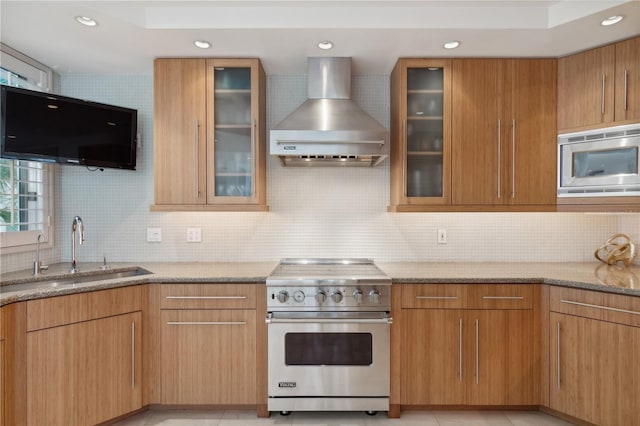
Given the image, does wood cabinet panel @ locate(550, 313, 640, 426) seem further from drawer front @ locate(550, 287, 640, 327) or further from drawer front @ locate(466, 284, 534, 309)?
drawer front @ locate(466, 284, 534, 309)

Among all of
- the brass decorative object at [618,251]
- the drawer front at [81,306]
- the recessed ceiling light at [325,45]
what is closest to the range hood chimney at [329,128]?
the recessed ceiling light at [325,45]

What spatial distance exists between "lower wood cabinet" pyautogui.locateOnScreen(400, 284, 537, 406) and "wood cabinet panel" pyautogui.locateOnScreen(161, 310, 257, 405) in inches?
39.5

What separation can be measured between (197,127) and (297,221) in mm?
1037

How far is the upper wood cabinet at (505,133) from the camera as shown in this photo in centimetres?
252

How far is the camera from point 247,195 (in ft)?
8.42

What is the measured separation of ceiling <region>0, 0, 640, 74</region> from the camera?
6.75 feet

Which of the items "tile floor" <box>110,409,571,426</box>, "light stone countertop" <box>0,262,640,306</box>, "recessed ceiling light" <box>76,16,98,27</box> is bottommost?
"tile floor" <box>110,409,571,426</box>

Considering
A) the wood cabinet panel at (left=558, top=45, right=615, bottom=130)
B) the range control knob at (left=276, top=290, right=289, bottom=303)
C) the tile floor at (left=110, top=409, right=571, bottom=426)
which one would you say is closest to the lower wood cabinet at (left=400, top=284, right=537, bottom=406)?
the tile floor at (left=110, top=409, right=571, bottom=426)

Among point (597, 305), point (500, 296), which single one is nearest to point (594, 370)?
point (597, 305)

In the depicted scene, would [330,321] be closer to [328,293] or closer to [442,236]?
[328,293]

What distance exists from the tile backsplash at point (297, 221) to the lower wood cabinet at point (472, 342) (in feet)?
2.13

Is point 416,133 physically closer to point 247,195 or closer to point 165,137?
point 247,195

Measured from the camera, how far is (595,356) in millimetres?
2053

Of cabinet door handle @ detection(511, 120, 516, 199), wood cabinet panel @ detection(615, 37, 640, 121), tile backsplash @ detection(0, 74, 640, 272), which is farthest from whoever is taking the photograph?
tile backsplash @ detection(0, 74, 640, 272)
